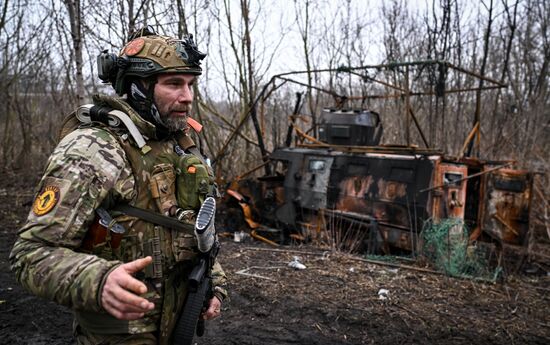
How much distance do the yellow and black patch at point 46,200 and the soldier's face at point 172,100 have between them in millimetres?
577

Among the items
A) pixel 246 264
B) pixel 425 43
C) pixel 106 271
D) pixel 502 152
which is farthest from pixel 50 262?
pixel 425 43

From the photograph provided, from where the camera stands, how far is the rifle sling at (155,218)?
1569 mm

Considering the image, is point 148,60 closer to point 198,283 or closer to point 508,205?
point 198,283

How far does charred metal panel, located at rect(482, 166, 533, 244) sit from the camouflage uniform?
6.25 meters

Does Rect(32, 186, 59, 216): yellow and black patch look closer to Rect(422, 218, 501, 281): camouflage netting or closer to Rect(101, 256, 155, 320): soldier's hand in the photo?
Rect(101, 256, 155, 320): soldier's hand

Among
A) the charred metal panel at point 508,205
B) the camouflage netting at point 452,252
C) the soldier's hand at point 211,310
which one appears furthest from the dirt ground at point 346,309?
the soldier's hand at point 211,310

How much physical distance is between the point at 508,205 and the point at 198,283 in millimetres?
6330

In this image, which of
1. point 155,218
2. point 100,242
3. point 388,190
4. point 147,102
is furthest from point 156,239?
point 388,190

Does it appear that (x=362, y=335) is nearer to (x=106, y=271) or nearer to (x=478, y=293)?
(x=478, y=293)

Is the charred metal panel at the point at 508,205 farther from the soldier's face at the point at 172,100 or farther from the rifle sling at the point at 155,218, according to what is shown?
the rifle sling at the point at 155,218

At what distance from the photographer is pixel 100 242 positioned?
150 centimetres

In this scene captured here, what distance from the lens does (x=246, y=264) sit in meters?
5.69

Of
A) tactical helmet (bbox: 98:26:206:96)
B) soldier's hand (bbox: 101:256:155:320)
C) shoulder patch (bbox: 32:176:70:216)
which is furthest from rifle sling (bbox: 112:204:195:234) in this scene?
tactical helmet (bbox: 98:26:206:96)

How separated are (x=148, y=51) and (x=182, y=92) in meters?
0.22
